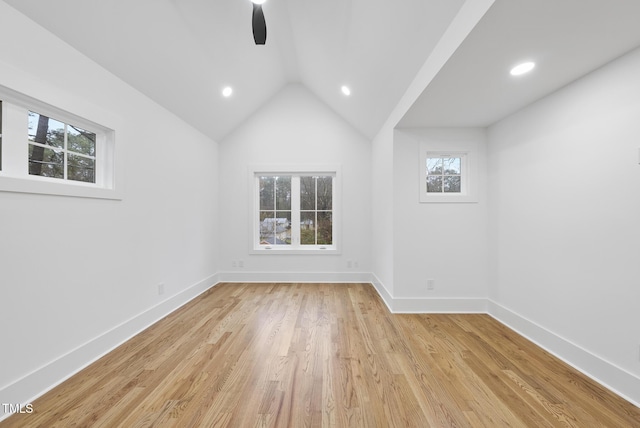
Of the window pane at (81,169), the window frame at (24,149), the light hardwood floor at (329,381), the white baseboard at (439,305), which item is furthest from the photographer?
the white baseboard at (439,305)

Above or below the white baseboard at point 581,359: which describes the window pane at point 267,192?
above

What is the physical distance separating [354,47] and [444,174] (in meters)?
1.80

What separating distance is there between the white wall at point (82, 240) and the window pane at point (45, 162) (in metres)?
0.21

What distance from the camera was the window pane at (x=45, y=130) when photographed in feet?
6.07

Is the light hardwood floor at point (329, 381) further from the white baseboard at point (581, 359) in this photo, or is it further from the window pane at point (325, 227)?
the window pane at point (325, 227)

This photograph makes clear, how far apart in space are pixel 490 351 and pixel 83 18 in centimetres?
407

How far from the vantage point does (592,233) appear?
1999 mm

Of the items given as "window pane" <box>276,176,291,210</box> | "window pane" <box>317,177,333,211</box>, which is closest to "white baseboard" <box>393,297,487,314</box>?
"window pane" <box>317,177,333,211</box>

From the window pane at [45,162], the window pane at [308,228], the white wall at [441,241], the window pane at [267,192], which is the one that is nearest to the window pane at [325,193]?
the window pane at [308,228]

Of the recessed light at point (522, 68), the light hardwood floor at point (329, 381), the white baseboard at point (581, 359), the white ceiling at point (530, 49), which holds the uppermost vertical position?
the recessed light at point (522, 68)

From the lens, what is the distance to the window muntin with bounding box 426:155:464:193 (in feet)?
10.9

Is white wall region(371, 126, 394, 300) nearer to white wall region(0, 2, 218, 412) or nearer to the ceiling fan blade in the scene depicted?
the ceiling fan blade

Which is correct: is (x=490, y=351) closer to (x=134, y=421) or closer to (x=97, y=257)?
(x=134, y=421)

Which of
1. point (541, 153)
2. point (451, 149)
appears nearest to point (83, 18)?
point (451, 149)
